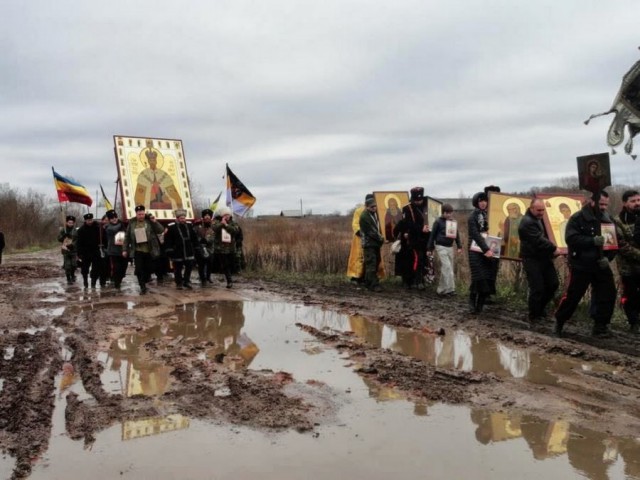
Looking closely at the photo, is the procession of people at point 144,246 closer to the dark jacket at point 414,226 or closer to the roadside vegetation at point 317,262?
the roadside vegetation at point 317,262

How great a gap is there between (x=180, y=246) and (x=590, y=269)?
871 centimetres

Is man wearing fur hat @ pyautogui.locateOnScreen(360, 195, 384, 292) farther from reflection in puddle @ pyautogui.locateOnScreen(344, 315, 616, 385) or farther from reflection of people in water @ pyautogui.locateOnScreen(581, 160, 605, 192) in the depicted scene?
reflection of people in water @ pyautogui.locateOnScreen(581, 160, 605, 192)

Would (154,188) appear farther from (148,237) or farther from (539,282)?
(539,282)

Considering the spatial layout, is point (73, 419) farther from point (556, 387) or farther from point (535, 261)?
point (535, 261)

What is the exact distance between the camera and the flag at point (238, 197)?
17.2 m

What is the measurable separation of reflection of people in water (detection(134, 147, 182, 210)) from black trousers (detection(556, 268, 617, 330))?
32.9ft

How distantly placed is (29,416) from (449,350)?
4.45 m

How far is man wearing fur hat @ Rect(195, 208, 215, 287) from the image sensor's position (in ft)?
44.9

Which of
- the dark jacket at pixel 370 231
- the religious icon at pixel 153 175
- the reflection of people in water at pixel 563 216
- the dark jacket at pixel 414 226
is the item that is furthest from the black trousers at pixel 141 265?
the reflection of people in water at pixel 563 216

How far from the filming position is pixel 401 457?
3.82 metres

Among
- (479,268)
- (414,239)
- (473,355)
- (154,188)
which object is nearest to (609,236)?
(479,268)

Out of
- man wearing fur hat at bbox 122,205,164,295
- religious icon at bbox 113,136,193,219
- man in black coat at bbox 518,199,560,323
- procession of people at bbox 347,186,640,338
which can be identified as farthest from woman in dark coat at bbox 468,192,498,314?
religious icon at bbox 113,136,193,219

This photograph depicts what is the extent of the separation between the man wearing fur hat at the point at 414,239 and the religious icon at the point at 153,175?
568cm

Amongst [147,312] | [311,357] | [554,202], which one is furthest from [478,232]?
[147,312]
